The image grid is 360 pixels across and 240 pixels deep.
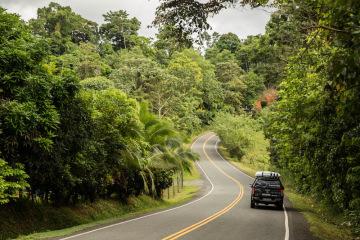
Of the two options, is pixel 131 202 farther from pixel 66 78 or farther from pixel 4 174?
pixel 4 174

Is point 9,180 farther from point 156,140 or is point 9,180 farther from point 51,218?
point 156,140

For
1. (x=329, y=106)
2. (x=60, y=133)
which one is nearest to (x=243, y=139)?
(x=60, y=133)

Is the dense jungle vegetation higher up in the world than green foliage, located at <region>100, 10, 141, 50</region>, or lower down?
lower down

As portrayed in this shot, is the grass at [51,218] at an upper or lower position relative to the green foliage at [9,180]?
lower

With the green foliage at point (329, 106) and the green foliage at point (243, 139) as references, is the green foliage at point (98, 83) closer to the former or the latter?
the green foliage at point (243, 139)

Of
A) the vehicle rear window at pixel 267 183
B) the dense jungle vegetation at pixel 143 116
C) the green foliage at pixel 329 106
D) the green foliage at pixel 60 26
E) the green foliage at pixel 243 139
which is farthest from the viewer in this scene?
the green foliage at pixel 60 26

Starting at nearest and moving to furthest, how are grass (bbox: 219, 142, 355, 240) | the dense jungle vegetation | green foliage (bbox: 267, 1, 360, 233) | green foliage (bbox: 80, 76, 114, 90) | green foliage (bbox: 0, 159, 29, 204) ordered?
green foliage (bbox: 267, 1, 360, 233) → the dense jungle vegetation → green foliage (bbox: 0, 159, 29, 204) → grass (bbox: 219, 142, 355, 240) → green foliage (bbox: 80, 76, 114, 90)

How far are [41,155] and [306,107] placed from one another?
27.9 feet

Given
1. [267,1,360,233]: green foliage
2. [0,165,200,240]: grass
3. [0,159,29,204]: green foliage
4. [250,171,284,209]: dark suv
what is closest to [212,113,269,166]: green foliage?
[267,1,360,233]: green foliage

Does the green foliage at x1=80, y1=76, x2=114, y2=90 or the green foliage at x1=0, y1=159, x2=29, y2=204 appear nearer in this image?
the green foliage at x1=0, y1=159, x2=29, y2=204

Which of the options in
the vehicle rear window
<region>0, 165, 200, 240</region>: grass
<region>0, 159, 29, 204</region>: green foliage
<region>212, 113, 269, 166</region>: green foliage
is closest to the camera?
<region>0, 159, 29, 204</region>: green foliage

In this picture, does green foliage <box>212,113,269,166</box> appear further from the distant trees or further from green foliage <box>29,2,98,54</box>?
the distant trees

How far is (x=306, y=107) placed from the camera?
1019 centimetres

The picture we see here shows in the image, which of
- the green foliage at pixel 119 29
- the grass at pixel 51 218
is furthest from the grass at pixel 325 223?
the green foliage at pixel 119 29
